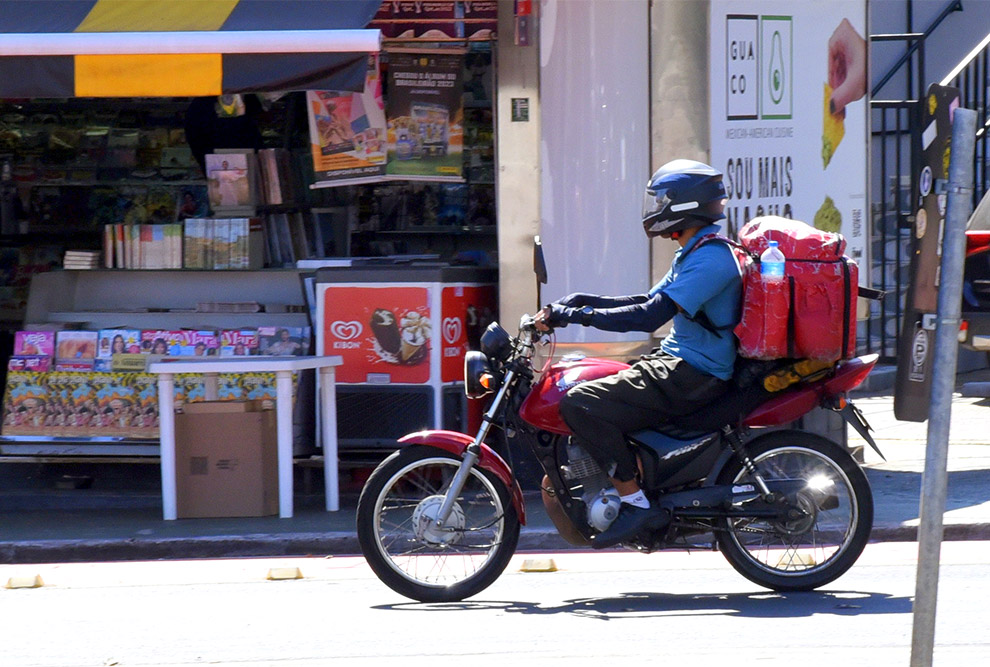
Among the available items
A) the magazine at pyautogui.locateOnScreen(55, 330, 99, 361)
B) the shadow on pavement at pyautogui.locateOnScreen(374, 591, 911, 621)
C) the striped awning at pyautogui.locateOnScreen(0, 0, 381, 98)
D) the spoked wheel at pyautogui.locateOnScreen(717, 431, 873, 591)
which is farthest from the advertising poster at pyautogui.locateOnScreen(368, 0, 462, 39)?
the shadow on pavement at pyautogui.locateOnScreen(374, 591, 911, 621)

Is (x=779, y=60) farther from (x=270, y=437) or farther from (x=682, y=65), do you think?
(x=270, y=437)

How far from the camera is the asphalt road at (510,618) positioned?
17.8 feet

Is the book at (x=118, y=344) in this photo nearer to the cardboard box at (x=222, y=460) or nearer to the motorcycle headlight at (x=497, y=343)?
the cardboard box at (x=222, y=460)

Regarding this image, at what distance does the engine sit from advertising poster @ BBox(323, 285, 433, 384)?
297 cm

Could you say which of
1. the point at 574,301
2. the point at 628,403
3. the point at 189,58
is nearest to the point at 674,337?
the point at 628,403

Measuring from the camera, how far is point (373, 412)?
904 centimetres

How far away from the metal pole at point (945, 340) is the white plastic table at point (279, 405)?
15.8 feet

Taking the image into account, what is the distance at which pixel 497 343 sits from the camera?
A: 19.7 feet

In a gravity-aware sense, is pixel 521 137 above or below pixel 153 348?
above

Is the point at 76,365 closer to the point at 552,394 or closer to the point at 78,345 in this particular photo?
the point at 78,345

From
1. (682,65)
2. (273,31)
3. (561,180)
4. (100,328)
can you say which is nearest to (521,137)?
(561,180)

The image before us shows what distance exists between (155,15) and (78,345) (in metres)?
2.31

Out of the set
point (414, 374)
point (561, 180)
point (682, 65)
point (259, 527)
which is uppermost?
point (682, 65)

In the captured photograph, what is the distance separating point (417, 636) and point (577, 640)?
645 millimetres
